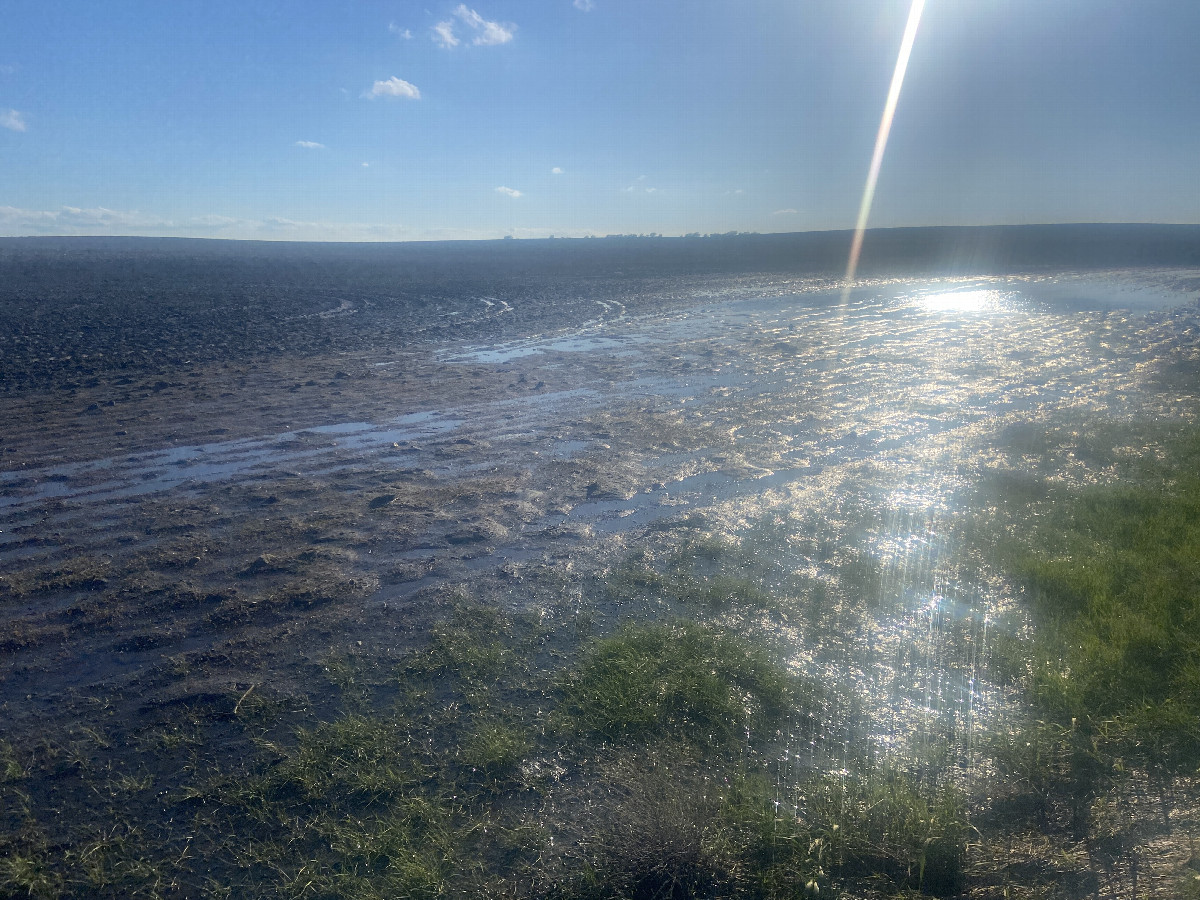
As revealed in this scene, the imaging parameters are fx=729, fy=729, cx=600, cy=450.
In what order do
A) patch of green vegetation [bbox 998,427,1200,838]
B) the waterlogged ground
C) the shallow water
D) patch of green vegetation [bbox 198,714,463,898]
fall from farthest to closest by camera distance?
the shallow water, the waterlogged ground, patch of green vegetation [bbox 998,427,1200,838], patch of green vegetation [bbox 198,714,463,898]

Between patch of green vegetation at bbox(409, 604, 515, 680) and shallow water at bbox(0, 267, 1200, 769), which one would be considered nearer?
patch of green vegetation at bbox(409, 604, 515, 680)

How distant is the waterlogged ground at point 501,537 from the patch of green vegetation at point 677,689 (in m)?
0.17

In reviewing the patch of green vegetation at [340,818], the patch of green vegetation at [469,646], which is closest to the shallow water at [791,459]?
the patch of green vegetation at [469,646]

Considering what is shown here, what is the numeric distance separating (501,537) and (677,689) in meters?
2.68

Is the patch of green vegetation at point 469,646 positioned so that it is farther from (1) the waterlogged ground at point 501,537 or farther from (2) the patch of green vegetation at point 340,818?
(2) the patch of green vegetation at point 340,818

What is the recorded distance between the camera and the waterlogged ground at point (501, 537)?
4160 millimetres


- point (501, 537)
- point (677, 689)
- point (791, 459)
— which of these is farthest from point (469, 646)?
point (791, 459)

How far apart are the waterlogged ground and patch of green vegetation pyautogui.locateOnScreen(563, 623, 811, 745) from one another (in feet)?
0.56

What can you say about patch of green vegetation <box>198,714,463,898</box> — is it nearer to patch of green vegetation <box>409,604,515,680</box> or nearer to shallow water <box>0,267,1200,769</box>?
patch of green vegetation <box>409,604,515,680</box>

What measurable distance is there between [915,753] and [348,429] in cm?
806

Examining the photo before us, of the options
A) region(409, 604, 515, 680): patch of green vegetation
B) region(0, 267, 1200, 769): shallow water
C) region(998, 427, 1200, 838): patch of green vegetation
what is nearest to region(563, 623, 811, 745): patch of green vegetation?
region(0, 267, 1200, 769): shallow water

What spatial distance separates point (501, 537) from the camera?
6527 millimetres

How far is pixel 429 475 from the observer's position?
26.5ft

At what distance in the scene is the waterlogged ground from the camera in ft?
13.6
